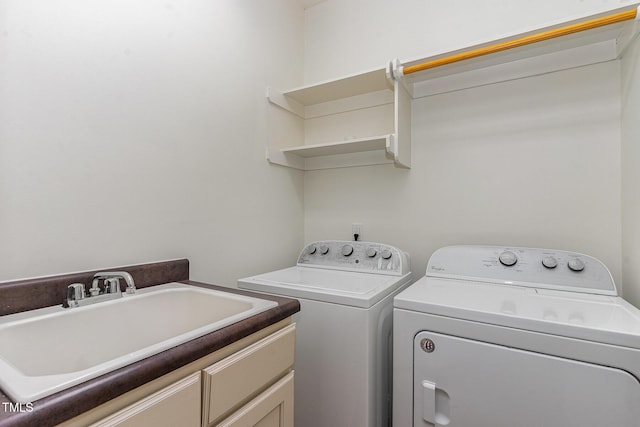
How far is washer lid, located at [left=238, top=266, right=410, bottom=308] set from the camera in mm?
1362

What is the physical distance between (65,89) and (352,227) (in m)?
1.64

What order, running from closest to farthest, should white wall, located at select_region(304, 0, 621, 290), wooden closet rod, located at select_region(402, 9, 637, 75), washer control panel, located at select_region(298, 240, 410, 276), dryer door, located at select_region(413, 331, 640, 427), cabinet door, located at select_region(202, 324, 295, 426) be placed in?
1. cabinet door, located at select_region(202, 324, 295, 426)
2. dryer door, located at select_region(413, 331, 640, 427)
3. wooden closet rod, located at select_region(402, 9, 637, 75)
4. white wall, located at select_region(304, 0, 621, 290)
5. washer control panel, located at select_region(298, 240, 410, 276)

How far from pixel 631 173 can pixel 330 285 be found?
1.39 meters

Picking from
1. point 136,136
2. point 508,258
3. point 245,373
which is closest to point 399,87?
point 508,258

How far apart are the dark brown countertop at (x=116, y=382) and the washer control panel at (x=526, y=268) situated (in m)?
1.14

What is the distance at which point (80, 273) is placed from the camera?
112 cm

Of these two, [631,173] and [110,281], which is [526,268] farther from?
[110,281]

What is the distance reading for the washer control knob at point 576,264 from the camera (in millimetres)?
1388

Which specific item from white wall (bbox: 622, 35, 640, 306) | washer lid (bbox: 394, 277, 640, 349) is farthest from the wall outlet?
white wall (bbox: 622, 35, 640, 306)

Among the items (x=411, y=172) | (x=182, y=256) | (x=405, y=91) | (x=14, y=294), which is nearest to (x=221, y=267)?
(x=182, y=256)

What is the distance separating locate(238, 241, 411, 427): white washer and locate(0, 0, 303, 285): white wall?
436mm

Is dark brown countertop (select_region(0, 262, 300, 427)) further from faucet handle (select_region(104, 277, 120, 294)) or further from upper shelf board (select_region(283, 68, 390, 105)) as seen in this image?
upper shelf board (select_region(283, 68, 390, 105))

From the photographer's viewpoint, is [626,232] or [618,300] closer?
[618,300]

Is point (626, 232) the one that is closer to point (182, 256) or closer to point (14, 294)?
point (182, 256)
